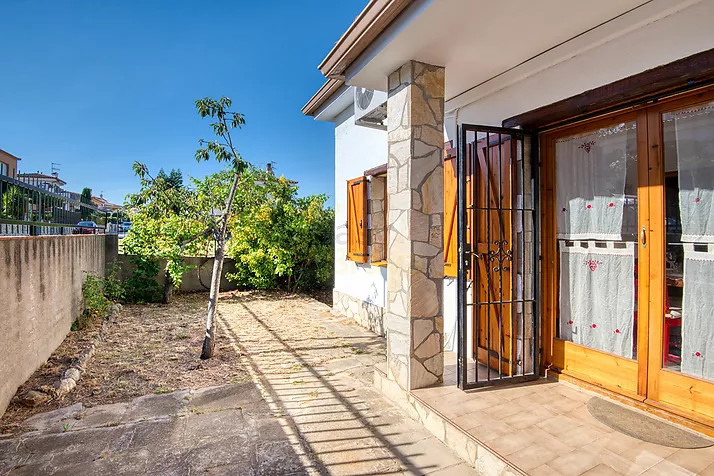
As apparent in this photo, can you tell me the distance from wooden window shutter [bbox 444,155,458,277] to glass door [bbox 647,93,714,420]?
6.14 feet

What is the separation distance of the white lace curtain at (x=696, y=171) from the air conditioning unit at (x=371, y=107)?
2721 millimetres

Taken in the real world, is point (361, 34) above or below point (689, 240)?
above

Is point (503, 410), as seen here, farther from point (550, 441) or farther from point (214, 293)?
point (214, 293)

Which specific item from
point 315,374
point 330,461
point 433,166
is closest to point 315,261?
point 315,374

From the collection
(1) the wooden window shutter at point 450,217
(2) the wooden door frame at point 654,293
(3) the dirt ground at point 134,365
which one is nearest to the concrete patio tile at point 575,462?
(2) the wooden door frame at point 654,293

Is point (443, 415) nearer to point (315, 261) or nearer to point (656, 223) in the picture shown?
point (656, 223)

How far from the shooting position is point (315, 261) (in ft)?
31.6

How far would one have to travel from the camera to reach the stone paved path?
2373 millimetres

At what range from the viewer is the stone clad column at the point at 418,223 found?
10.4ft

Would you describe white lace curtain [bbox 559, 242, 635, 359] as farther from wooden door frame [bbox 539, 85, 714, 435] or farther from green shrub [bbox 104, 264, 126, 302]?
green shrub [bbox 104, 264, 126, 302]

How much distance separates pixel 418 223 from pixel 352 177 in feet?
12.7

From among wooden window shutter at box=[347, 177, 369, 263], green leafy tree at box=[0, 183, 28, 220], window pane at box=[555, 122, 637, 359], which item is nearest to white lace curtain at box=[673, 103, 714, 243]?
window pane at box=[555, 122, 637, 359]

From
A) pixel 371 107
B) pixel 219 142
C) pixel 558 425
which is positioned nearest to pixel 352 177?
pixel 371 107

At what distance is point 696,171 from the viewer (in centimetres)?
240
